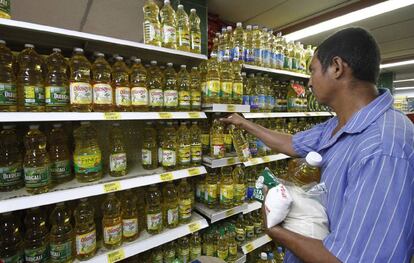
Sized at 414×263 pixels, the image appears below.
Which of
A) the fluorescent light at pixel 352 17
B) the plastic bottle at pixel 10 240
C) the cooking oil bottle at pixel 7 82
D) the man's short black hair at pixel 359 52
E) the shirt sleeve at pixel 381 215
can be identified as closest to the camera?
the shirt sleeve at pixel 381 215

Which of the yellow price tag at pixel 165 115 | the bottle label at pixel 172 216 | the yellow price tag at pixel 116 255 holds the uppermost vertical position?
the yellow price tag at pixel 165 115

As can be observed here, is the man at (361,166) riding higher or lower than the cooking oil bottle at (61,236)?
higher

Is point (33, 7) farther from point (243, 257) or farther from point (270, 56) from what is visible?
point (243, 257)

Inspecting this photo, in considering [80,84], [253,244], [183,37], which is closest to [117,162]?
[80,84]

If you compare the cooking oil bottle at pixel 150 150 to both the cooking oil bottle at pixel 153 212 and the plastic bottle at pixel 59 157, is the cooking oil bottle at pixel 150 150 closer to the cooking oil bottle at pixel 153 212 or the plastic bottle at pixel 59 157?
the cooking oil bottle at pixel 153 212

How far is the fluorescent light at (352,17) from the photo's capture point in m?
2.75

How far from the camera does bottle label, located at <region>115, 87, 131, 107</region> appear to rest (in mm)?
1395

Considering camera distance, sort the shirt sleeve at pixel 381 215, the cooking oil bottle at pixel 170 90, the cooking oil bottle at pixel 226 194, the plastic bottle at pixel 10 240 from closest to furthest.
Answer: the shirt sleeve at pixel 381 215 < the plastic bottle at pixel 10 240 < the cooking oil bottle at pixel 170 90 < the cooking oil bottle at pixel 226 194

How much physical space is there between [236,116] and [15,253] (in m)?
1.71

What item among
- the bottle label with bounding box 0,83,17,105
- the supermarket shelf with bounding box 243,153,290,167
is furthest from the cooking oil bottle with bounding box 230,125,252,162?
the bottle label with bounding box 0,83,17,105

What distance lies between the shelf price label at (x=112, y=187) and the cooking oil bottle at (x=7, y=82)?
0.64 metres

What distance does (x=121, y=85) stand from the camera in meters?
1.46

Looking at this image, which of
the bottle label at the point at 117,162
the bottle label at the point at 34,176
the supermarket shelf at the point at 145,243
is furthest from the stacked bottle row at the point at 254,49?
the bottle label at the point at 34,176

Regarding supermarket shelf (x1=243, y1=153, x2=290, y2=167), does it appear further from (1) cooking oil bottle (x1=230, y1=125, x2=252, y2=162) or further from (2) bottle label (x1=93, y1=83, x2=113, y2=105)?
→ (2) bottle label (x1=93, y1=83, x2=113, y2=105)
